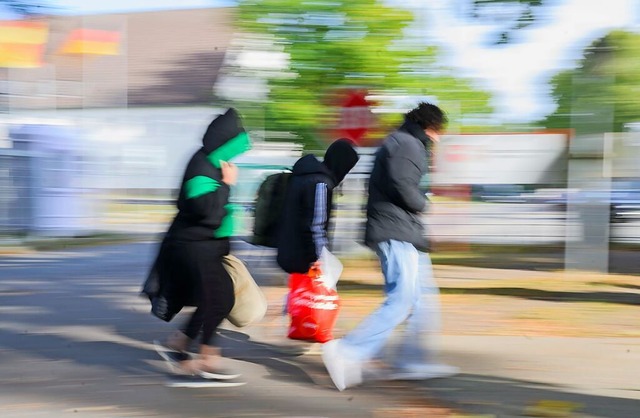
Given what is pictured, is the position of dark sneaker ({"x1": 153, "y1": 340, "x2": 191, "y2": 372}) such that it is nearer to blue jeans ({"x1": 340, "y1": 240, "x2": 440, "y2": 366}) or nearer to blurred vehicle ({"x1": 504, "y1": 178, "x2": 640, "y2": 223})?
blue jeans ({"x1": 340, "y1": 240, "x2": 440, "y2": 366})

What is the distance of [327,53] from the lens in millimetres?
9812

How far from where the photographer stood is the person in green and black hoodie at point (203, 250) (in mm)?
5238

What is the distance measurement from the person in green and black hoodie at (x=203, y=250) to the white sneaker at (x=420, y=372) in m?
1.14

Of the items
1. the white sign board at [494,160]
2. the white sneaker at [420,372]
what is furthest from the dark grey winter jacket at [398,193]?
the white sign board at [494,160]

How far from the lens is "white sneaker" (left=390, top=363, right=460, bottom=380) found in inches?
215

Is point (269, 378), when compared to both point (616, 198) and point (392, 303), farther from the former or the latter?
Result: point (616, 198)

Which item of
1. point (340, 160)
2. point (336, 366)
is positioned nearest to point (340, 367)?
point (336, 366)

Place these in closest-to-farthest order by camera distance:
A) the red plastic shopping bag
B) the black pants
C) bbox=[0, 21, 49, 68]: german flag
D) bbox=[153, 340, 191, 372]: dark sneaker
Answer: the black pants, bbox=[153, 340, 191, 372]: dark sneaker, the red plastic shopping bag, bbox=[0, 21, 49, 68]: german flag

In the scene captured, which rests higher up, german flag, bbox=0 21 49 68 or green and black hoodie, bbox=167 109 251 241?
german flag, bbox=0 21 49 68

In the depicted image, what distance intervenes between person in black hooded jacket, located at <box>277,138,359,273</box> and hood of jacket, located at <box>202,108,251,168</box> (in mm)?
524

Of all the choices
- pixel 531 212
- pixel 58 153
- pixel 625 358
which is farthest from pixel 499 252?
pixel 625 358

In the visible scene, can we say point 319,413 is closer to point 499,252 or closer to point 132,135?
point 499,252

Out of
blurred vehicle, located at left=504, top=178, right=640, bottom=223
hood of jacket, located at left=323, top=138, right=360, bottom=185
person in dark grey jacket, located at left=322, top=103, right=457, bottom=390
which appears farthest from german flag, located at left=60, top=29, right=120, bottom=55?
person in dark grey jacket, located at left=322, top=103, right=457, bottom=390

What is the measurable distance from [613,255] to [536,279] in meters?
4.71
